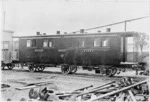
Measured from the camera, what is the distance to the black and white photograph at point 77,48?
7.22 metres

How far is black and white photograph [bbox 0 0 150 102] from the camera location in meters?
7.22

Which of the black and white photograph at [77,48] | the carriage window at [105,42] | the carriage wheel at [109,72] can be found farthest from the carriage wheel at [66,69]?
the carriage window at [105,42]

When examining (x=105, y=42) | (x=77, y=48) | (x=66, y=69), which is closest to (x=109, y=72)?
(x=105, y=42)

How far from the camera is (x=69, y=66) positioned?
13148mm

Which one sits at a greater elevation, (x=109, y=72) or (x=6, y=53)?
(x=6, y=53)

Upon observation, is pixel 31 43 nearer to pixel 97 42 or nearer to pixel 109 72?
pixel 97 42

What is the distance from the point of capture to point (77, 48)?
1297cm

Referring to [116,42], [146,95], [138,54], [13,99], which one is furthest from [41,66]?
[146,95]

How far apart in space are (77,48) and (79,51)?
0.73ft

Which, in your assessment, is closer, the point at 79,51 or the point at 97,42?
the point at 97,42

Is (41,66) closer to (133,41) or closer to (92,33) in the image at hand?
(92,33)

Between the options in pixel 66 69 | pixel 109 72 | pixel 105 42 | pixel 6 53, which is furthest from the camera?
pixel 6 53

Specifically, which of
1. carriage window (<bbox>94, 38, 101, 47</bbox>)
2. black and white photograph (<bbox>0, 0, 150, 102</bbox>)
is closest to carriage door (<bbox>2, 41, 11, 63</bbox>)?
black and white photograph (<bbox>0, 0, 150, 102</bbox>)

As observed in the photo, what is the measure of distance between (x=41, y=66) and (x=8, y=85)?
19.5 ft
